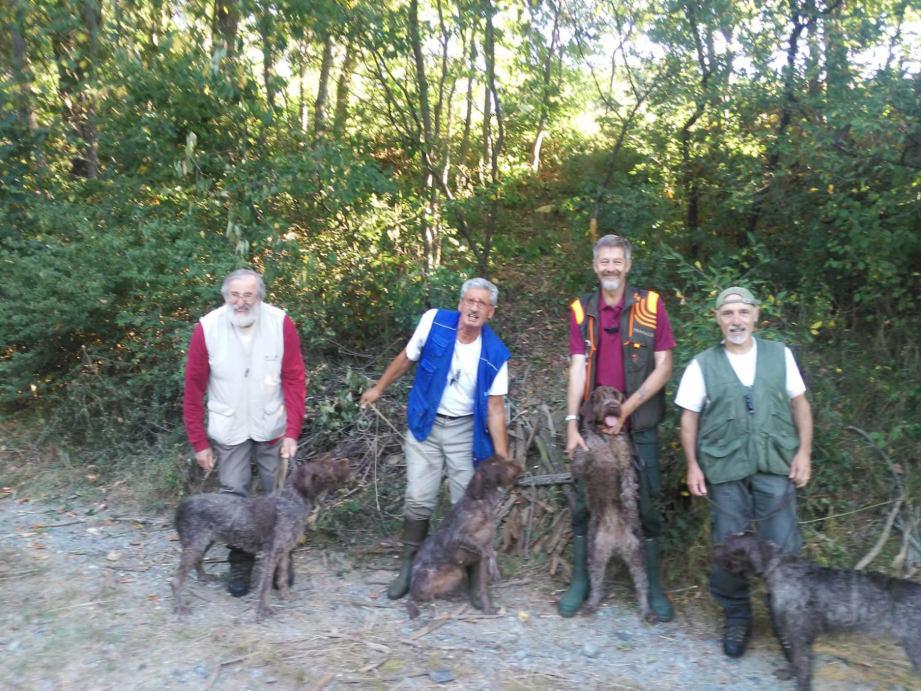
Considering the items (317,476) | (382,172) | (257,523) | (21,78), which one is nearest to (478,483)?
(317,476)

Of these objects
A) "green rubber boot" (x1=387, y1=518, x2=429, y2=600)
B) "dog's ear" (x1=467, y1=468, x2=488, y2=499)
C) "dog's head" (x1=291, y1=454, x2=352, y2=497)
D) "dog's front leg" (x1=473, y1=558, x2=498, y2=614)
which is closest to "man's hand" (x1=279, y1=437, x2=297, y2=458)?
"dog's head" (x1=291, y1=454, x2=352, y2=497)

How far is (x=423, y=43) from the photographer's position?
9430 millimetres

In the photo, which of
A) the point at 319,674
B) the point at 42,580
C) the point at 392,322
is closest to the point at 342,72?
the point at 392,322

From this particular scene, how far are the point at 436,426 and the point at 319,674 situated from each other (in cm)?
183

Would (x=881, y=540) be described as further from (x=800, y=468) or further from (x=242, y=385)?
(x=242, y=385)

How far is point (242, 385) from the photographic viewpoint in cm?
567

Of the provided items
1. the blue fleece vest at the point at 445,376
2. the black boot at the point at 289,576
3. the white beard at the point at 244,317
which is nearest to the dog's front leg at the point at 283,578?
the black boot at the point at 289,576

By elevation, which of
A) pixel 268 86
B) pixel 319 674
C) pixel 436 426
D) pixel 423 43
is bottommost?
pixel 319 674

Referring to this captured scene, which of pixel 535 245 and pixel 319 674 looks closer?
pixel 319 674

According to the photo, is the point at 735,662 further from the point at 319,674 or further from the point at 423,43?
the point at 423,43

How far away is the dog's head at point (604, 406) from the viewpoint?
5.20 m

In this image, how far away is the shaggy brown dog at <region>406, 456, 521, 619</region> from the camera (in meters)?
5.50

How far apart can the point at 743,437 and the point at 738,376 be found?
372mm

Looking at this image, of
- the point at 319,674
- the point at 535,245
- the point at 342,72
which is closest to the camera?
the point at 319,674
